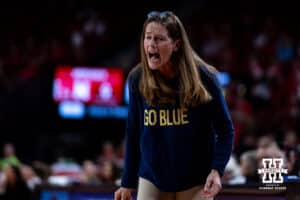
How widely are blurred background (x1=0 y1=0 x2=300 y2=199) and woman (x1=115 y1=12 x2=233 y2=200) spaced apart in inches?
280

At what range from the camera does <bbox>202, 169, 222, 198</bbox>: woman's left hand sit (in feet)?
12.9

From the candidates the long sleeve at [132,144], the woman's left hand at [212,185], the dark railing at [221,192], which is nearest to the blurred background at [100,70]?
the dark railing at [221,192]

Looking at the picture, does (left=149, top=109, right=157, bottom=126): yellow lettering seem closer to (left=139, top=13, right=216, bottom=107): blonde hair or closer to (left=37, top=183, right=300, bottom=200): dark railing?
(left=139, top=13, right=216, bottom=107): blonde hair

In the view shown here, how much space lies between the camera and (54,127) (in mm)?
16578

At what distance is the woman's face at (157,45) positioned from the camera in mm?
4086

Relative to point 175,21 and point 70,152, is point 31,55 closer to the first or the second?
point 70,152

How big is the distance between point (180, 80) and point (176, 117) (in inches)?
8.3

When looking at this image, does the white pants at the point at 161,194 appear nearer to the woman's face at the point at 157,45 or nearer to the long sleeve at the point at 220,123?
the long sleeve at the point at 220,123

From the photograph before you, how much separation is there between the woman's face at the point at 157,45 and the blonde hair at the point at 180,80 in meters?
0.03

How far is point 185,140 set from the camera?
4.11 meters

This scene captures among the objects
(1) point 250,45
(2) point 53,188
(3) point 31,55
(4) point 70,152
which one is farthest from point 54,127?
(2) point 53,188

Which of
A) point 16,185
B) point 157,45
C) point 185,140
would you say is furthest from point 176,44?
point 16,185

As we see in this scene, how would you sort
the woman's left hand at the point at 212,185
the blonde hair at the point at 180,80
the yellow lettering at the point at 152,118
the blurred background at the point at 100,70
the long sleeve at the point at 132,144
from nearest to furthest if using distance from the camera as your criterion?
the woman's left hand at the point at 212,185 → the blonde hair at the point at 180,80 → the yellow lettering at the point at 152,118 → the long sleeve at the point at 132,144 → the blurred background at the point at 100,70

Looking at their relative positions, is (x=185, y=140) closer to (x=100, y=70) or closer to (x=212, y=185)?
(x=212, y=185)
